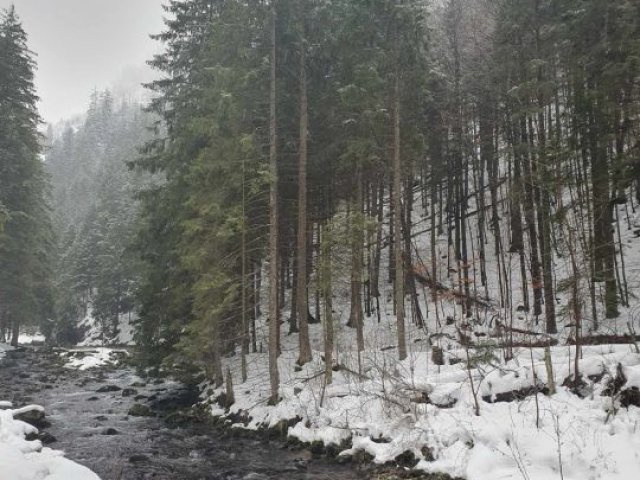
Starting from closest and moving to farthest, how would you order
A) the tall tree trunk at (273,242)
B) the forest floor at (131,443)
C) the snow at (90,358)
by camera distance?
the forest floor at (131,443) < the tall tree trunk at (273,242) < the snow at (90,358)

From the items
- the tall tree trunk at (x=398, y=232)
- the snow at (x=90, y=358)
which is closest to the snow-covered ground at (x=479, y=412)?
the tall tree trunk at (x=398, y=232)

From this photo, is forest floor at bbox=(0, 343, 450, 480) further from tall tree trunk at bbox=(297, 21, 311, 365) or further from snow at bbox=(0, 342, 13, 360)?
snow at bbox=(0, 342, 13, 360)

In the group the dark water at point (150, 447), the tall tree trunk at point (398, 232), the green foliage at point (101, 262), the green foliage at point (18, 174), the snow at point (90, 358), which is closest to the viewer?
the dark water at point (150, 447)

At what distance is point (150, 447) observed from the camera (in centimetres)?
1402

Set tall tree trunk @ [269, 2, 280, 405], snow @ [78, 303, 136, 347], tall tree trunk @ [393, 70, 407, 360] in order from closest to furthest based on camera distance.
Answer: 1. tall tree trunk @ [269, 2, 280, 405]
2. tall tree trunk @ [393, 70, 407, 360]
3. snow @ [78, 303, 136, 347]

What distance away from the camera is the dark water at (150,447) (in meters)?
11.4

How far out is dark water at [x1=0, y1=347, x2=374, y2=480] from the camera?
11.4 m

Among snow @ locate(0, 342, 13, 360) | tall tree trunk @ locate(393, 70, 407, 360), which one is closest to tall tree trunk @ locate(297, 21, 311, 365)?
tall tree trunk @ locate(393, 70, 407, 360)

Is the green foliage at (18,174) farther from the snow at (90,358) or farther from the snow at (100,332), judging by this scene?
the snow at (100,332)

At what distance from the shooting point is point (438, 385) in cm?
1217

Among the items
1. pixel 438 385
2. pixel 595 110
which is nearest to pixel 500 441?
pixel 438 385

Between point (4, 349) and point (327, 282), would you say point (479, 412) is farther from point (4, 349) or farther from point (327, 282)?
point (4, 349)

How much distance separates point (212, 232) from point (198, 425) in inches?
268

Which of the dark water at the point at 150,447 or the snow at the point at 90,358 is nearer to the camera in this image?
the dark water at the point at 150,447
